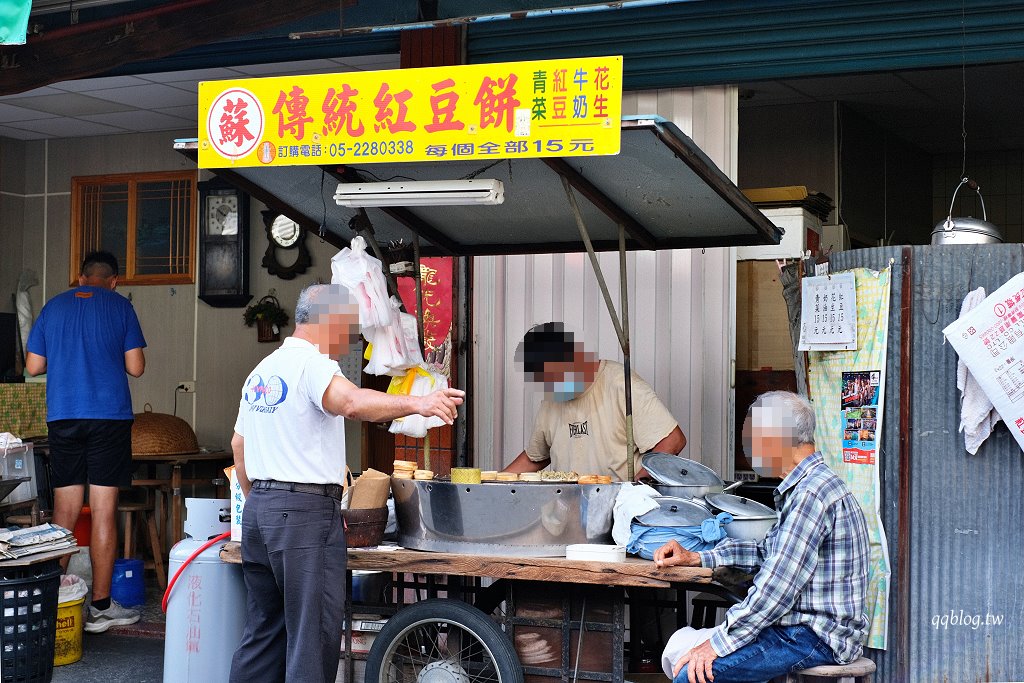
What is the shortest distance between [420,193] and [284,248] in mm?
4689

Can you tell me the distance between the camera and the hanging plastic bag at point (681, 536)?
429 centimetres

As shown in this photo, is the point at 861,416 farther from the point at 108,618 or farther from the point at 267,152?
the point at 108,618

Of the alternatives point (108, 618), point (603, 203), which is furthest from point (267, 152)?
point (108, 618)

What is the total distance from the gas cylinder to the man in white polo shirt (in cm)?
59

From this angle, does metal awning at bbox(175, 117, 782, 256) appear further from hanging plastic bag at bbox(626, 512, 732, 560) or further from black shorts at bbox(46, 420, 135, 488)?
black shorts at bbox(46, 420, 135, 488)

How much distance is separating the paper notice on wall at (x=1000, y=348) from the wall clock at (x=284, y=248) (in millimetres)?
5743

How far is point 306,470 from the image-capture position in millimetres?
4145

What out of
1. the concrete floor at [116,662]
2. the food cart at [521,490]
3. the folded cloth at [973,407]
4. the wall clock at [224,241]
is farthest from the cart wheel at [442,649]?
the wall clock at [224,241]

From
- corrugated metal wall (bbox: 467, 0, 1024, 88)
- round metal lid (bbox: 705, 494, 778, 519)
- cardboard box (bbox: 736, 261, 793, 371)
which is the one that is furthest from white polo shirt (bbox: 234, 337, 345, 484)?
cardboard box (bbox: 736, 261, 793, 371)

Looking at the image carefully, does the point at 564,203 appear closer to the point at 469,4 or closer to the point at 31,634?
the point at 469,4

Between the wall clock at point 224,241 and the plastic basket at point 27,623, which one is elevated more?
the wall clock at point 224,241

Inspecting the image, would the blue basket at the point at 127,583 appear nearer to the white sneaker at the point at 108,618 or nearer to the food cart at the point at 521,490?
the white sneaker at the point at 108,618

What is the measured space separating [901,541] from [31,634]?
3.76m

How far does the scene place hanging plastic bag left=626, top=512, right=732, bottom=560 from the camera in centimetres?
429
